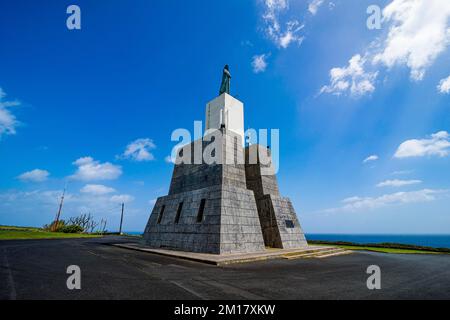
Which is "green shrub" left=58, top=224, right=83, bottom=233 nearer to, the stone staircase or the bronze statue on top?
the bronze statue on top

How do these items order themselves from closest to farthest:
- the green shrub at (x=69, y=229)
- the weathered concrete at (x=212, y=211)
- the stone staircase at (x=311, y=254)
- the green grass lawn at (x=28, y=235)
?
the stone staircase at (x=311, y=254)
the weathered concrete at (x=212, y=211)
the green grass lawn at (x=28, y=235)
the green shrub at (x=69, y=229)

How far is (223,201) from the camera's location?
50.6ft

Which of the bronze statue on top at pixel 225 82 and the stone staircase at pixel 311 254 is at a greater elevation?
the bronze statue on top at pixel 225 82

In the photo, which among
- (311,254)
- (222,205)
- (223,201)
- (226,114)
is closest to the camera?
(222,205)

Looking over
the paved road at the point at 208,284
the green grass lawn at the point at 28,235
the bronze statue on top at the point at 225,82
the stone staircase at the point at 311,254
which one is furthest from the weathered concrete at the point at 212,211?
the green grass lawn at the point at 28,235

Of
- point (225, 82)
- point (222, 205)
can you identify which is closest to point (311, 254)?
point (222, 205)

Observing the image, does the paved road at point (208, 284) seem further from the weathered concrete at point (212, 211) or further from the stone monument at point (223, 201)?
the stone monument at point (223, 201)

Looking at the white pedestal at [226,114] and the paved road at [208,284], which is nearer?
the paved road at [208,284]

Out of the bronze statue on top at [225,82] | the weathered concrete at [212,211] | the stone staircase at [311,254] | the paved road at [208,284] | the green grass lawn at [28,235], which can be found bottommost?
the green grass lawn at [28,235]

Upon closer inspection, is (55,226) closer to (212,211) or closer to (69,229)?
(69,229)

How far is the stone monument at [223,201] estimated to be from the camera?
49.4 feet
